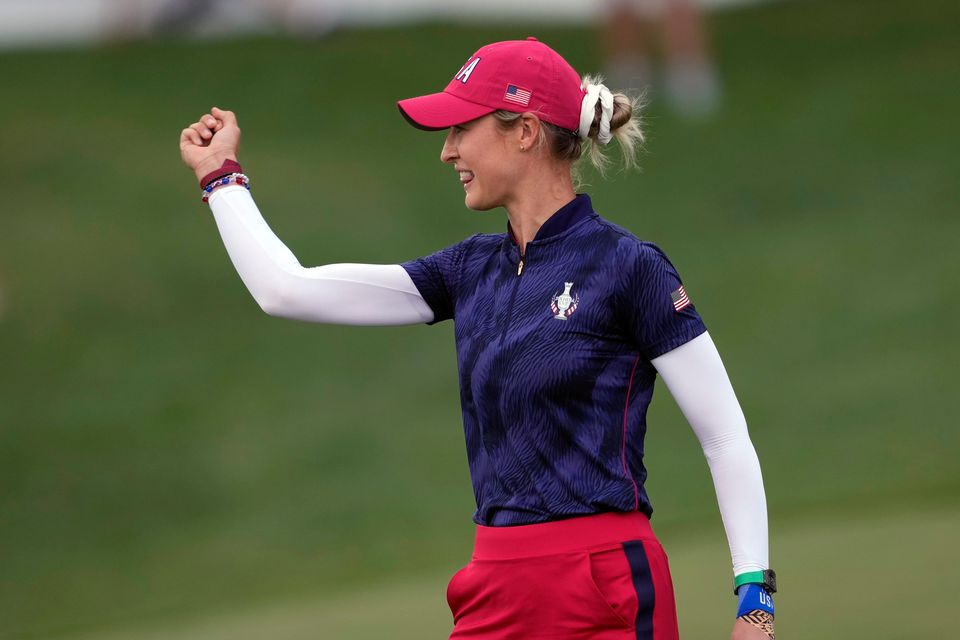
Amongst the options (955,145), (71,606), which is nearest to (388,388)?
(71,606)

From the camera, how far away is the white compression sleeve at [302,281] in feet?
10.8

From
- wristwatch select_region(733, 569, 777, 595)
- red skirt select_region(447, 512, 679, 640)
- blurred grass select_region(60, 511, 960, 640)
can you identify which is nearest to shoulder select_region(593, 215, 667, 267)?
red skirt select_region(447, 512, 679, 640)

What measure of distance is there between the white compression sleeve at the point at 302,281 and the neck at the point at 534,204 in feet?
0.96

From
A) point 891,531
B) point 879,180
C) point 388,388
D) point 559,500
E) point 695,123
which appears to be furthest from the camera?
point 695,123

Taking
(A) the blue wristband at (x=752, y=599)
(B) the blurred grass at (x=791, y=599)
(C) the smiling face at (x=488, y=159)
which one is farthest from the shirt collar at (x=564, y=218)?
(B) the blurred grass at (x=791, y=599)

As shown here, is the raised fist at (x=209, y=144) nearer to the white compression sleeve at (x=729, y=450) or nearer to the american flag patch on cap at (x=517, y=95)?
the american flag patch on cap at (x=517, y=95)

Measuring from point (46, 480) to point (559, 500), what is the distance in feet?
26.4

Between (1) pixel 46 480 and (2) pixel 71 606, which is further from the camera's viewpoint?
(1) pixel 46 480

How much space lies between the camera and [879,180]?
14711 mm

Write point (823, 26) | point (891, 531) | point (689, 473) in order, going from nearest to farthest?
point (891, 531), point (689, 473), point (823, 26)

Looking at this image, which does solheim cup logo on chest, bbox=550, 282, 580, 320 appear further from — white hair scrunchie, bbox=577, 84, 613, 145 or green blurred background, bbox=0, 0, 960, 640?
green blurred background, bbox=0, 0, 960, 640

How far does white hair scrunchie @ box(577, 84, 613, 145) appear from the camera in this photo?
3270 mm

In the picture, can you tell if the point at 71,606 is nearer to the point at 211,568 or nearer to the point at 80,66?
the point at 211,568

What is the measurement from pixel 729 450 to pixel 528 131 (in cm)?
76
